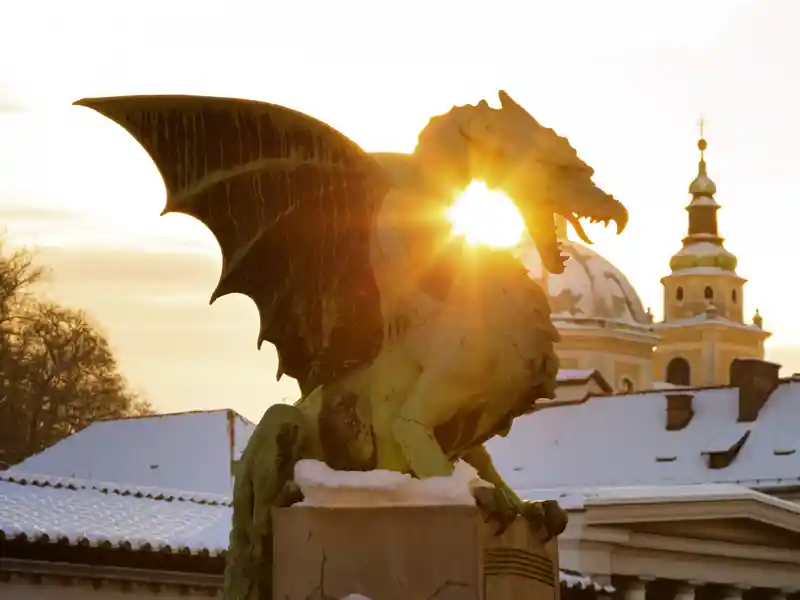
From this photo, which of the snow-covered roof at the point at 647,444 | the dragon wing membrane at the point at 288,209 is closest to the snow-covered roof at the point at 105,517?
the dragon wing membrane at the point at 288,209

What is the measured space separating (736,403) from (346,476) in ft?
137

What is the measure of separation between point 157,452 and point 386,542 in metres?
28.0

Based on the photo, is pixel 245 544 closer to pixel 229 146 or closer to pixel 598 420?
pixel 229 146

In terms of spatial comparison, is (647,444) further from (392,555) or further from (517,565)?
(392,555)

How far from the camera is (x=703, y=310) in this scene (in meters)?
86.6

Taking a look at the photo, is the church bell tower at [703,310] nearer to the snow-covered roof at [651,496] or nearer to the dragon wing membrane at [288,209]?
the snow-covered roof at [651,496]

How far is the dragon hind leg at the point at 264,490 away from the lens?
335 inches

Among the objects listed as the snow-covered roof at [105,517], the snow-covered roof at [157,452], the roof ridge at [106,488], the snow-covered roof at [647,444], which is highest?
the snow-covered roof at [647,444]

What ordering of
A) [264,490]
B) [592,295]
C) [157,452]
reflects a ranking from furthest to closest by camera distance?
[592,295]
[157,452]
[264,490]

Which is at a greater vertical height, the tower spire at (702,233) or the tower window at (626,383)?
the tower spire at (702,233)

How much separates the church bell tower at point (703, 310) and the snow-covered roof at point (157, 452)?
47707 mm

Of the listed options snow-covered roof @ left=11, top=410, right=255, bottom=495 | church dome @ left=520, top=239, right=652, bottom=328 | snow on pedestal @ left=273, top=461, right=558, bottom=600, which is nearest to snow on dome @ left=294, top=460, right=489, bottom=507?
snow on pedestal @ left=273, top=461, right=558, bottom=600

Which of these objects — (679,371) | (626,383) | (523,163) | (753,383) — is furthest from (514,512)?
(679,371)

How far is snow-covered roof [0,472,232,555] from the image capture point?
18984 millimetres
